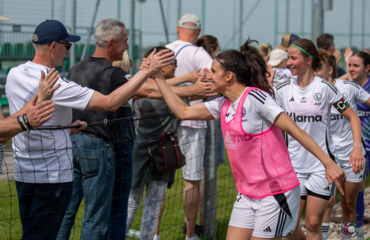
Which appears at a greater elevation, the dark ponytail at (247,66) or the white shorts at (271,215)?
the dark ponytail at (247,66)

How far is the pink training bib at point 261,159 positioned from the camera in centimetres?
285

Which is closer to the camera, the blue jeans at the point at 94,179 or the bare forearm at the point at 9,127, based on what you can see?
the bare forearm at the point at 9,127

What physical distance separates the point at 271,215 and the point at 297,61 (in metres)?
1.73

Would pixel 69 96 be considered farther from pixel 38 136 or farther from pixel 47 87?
pixel 38 136

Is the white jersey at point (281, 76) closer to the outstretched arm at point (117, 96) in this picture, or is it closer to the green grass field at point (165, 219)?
the green grass field at point (165, 219)

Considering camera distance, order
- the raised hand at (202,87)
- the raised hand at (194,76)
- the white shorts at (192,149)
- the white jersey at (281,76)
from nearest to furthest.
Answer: the raised hand at (202,87)
the raised hand at (194,76)
the white shorts at (192,149)
the white jersey at (281,76)

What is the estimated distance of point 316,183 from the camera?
367 cm

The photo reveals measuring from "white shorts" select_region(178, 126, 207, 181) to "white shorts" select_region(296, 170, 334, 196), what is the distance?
1.12 meters

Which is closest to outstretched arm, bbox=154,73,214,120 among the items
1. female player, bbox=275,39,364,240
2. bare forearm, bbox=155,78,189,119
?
bare forearm, bbox=155,78,189,119

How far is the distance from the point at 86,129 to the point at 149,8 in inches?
316

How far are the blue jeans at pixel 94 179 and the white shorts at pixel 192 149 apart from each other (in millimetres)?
1164

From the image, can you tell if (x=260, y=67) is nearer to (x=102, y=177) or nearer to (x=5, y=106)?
(x=102, y=177)

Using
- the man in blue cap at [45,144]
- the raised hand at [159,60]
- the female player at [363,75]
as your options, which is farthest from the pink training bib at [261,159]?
the female player at [363,75]

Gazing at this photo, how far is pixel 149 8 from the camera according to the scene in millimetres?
10742
